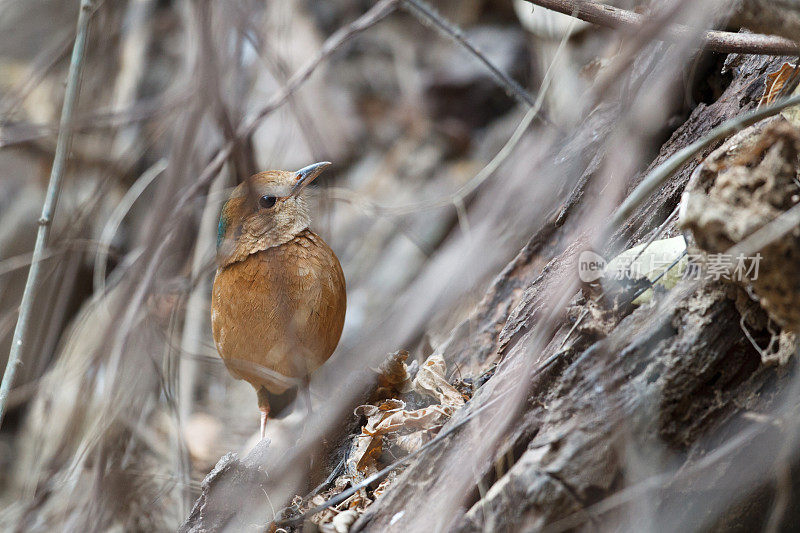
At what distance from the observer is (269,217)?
3.02 metres

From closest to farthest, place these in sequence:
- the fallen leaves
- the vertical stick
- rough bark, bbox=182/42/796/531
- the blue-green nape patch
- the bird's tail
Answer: rough bark, bbox=182/42/796/531
the fallen leaves
the vertical stick
the blue-green nape patch
the bird's tail

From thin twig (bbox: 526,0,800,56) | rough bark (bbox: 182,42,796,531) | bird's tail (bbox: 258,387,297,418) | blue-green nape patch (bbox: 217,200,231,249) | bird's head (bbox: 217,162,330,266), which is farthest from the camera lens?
bird's tail (bbox: 258,387,297,418)

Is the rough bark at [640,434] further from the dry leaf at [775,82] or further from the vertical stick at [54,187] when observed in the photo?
the vertical stick at [54,187]

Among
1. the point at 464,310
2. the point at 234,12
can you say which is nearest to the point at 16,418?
the point at 464,310

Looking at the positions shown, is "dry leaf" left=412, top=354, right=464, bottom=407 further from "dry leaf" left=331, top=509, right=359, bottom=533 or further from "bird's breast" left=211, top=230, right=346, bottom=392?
"dry leaf" left=331, top=509, right=359, bottom=533

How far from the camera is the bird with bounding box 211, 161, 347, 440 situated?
280 centimetres

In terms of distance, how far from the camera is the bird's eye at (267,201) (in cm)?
302

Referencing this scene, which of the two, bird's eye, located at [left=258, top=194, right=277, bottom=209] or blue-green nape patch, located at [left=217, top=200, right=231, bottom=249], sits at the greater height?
blue-green nape patch, located at [left=217, top=200, right=231, bottom=249]

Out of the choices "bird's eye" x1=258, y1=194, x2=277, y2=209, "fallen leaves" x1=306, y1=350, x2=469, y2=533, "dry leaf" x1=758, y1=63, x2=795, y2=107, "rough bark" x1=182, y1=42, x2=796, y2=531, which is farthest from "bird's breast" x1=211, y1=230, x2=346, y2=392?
"dry leaf" x1=758, y1=63, x2=795, y2=107

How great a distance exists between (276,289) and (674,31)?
69.0 inches

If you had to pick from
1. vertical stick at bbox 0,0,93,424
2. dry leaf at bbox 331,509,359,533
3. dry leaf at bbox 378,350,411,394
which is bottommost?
dry leaf at bbox 331,509,359,533

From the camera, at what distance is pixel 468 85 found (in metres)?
5.93

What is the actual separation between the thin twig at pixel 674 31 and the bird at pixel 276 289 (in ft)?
3.89

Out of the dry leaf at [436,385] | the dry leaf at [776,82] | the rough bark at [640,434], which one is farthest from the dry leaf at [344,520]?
the dry leaf at [776,82]
